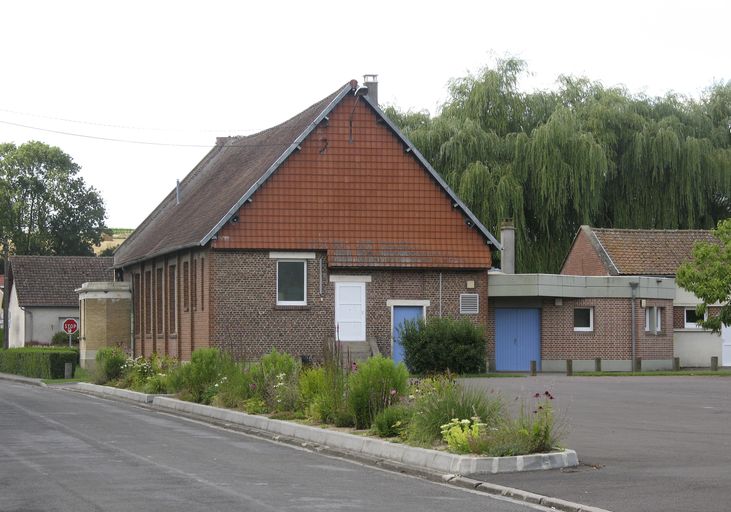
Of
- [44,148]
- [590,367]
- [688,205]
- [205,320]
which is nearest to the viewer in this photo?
[205,320]

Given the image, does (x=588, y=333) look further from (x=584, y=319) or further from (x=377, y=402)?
(x=377, y=402)

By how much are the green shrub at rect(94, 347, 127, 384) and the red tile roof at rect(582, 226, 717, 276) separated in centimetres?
1973

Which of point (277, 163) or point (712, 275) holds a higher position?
point (277, 163)

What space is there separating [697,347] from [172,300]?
20.2 metres

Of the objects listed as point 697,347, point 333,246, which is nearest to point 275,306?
point 333,246

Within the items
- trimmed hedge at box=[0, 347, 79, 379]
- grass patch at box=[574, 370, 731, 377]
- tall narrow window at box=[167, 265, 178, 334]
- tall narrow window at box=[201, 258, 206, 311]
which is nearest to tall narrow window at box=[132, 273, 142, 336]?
trimmed hedge at box=[0, 347, 79, 379]

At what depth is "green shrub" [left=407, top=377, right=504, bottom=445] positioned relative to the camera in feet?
51.1

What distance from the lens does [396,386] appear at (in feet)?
59.6

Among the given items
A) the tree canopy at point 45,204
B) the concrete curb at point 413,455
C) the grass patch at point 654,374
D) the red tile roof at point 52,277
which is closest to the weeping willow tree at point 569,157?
the grass patch at point 654,374

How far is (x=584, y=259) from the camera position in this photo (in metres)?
47.9

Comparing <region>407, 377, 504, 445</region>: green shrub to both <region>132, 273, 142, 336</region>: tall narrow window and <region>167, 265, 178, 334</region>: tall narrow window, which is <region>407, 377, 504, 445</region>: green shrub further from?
<region>132, 273, 142, 336</region>: tall narrow window

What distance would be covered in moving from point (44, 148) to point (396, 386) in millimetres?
84533

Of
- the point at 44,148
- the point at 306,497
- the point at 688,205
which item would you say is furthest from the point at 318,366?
the point at 44,148

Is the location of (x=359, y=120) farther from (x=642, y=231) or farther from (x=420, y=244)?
(x=642, y=231)
